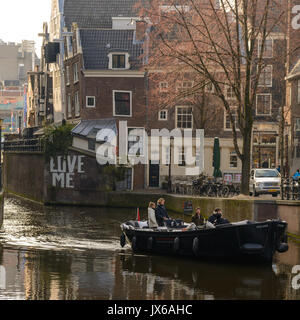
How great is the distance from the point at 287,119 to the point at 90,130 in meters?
13.4

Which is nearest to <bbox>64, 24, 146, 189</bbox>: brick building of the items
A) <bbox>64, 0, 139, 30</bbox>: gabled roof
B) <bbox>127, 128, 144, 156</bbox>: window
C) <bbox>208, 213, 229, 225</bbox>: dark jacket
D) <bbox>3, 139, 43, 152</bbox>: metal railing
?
<bbox>127, 128, 144, 156</bbox>: window

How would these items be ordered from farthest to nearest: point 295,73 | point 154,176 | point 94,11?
point 94,11, point 154,176, point 295,73

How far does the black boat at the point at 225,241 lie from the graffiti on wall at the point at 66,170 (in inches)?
833

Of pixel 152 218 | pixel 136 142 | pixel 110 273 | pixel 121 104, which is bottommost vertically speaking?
pixel 110 273

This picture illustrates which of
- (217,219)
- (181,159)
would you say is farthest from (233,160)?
(217,219)

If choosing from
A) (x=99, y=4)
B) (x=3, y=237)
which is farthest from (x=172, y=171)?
(x=3, y=237)

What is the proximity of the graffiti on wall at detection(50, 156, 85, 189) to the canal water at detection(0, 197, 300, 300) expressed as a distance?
13674 millimetres

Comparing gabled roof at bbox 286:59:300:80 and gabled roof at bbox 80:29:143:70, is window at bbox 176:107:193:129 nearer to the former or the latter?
gabled roof at bbox 80:29:143:70

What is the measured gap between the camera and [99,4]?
58.4 meters

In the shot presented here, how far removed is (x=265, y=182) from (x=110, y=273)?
53.6 feet

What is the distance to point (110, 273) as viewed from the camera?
20.8 m

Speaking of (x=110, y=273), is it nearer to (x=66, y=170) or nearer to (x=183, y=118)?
(x=66, y=170)

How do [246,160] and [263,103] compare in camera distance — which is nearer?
[246,160]
